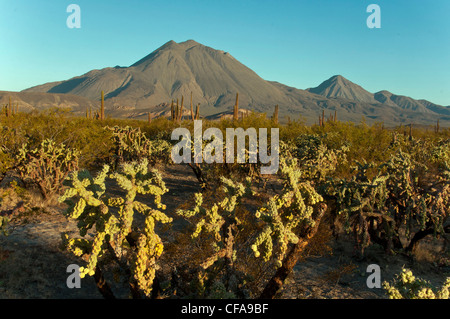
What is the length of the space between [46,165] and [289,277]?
845cm

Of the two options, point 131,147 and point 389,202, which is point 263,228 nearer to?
point 389,202

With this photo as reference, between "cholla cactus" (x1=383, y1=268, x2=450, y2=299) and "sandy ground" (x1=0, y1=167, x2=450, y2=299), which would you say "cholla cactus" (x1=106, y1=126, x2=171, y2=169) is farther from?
"cholla cactus" (x1=383, y1=268, x2=450, y2=299)

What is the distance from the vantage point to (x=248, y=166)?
11.0 m

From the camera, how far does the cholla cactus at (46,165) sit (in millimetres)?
8734

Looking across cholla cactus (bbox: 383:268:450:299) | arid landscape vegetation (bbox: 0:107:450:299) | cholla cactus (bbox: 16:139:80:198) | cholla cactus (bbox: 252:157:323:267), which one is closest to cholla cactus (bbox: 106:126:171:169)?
arid landscape vegetation (bbox: 0:107:450:299)

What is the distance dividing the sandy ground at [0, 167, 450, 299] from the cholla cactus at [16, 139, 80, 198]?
5.46ft

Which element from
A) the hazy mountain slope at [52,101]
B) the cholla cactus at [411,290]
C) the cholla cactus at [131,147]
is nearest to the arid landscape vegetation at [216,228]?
the cholla cactus at [411,290]

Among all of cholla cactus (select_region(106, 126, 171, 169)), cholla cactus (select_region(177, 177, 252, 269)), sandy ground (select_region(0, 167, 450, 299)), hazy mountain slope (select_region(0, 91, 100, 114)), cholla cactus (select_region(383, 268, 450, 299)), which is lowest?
sandy ground (select_region(0, 167, 450, 299))

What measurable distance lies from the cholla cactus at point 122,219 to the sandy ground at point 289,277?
1.51 meters

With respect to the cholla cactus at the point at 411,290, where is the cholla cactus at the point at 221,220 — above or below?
above

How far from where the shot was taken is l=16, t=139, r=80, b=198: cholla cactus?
8.73 meters

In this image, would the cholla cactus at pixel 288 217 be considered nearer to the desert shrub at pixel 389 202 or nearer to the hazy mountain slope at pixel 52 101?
the desert shrub at pixel 389 202

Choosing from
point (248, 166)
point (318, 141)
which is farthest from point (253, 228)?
point (318, 141)

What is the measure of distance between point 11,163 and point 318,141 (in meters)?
12.5
